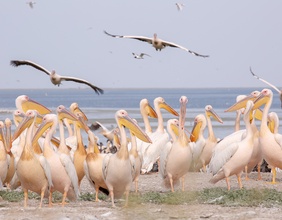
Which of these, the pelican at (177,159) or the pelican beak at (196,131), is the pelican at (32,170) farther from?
the pelican beak at (196,131)

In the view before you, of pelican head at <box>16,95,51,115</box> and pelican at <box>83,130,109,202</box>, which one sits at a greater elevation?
pelican head at <box>16,95,51,115</box>

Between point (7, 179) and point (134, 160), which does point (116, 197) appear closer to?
point (134, 160)

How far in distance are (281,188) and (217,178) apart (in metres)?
0.95

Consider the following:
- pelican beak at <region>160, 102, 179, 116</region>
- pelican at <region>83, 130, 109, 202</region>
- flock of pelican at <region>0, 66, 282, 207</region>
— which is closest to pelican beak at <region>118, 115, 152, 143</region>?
flock of pelican at <region>0, 66, 282, 207</region>

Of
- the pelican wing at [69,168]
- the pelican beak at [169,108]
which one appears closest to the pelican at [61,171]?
the pelican wing at [69,168]

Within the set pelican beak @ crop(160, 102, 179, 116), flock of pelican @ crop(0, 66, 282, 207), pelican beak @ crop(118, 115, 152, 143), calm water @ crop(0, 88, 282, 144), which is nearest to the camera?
flock of pelican @ crop(0, 66, 282, 207)

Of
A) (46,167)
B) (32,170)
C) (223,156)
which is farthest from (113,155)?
(223,156)

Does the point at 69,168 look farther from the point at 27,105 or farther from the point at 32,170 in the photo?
the point at 27,105

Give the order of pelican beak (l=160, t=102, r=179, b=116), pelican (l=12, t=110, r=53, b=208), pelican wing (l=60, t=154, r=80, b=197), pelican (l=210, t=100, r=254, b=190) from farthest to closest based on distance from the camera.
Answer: pelican beak (l=160, t=102, r=179, b=116) → pelican (l=210, t=100, r=254, b=190) → pelican wing (l=60, t=154, r=80, b=197) → pelican (l=12, t=110, r=53, b=208)

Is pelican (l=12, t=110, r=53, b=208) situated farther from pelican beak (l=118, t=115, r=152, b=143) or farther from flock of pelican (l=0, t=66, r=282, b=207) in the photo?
pelican beak (l=118, t=115, r=152, b=143)

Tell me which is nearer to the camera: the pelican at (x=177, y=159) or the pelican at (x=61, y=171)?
the pelican at (x=61, y=171)

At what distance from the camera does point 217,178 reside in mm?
9766
